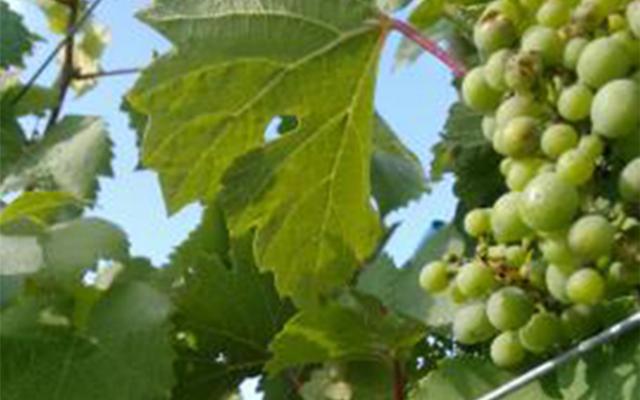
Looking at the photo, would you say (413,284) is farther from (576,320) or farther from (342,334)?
(576,320)

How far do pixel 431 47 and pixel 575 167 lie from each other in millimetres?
382

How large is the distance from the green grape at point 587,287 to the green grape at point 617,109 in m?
0.09

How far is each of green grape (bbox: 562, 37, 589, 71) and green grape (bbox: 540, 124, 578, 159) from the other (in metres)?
0.04

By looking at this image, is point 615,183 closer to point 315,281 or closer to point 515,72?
point 515,72

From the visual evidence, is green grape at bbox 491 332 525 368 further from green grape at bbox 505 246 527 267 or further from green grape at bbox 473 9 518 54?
green grape at bbox 473 9 518 54

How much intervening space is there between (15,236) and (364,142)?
1.43ft

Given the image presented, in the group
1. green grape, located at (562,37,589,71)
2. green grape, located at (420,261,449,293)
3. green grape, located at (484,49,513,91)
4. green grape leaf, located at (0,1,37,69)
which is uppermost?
green grape leaf, located at (0,1,37,69)

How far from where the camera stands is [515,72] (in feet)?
3.30

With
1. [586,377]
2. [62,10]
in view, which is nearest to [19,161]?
[62,10]

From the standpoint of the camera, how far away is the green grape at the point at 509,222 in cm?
103

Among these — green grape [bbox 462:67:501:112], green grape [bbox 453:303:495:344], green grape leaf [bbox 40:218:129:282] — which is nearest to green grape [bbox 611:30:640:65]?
green grape [bbox 462:67:501:112]

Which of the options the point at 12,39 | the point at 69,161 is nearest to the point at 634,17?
the point at 69,161

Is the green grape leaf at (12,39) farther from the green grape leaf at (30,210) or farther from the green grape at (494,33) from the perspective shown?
the green grape at (494,33)

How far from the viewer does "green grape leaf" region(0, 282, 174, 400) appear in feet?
5.30
